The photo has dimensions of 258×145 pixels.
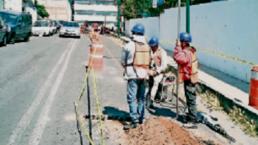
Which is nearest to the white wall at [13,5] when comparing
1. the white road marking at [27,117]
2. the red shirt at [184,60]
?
the white road marking at [27,117]

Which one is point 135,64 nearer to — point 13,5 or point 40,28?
point 40,28

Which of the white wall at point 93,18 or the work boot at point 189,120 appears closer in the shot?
the work boot at point 189,120

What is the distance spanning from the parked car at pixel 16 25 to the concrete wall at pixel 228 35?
12.2 m

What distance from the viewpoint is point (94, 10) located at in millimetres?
137250

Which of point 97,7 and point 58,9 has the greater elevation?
point 97,7

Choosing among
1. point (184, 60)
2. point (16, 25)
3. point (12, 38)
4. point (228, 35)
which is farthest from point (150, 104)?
point (16, 25)

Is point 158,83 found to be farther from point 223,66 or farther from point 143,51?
point 223,66

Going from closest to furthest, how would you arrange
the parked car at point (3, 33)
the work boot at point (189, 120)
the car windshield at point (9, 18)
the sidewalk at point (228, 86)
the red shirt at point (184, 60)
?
the red shirt at point (184, 60) < the work boot at point (189, 120) < the sidewalk at point (228, 86) < the parked car at point (3, 33) < the car windshield at point (9, 18)

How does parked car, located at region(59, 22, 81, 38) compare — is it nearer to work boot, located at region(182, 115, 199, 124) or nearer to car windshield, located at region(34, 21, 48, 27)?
car windshield, located at region(34, 21, 48, 27)

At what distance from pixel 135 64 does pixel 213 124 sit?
2.04m

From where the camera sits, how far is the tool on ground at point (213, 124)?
8904 millimetres

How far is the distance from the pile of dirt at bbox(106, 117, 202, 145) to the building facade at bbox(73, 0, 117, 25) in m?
128

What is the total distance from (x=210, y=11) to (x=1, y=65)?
28.8 ft

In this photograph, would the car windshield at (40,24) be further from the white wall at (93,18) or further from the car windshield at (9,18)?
the white wall at (93,18)
